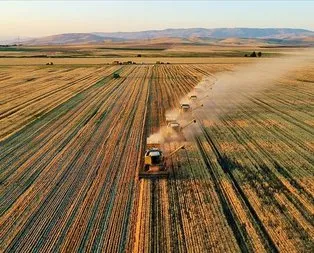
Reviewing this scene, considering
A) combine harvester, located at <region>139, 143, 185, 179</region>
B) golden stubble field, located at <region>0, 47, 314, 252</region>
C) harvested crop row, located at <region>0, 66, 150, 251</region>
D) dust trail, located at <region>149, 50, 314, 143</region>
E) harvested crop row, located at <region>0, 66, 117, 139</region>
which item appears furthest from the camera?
harvested crop row, located at <region>0, 66, 117, 139</region>

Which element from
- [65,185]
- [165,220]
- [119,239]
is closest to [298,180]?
[165,220]

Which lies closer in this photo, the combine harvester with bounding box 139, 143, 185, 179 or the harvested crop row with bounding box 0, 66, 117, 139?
the combine harvester with bounding box 139, 143, 185, 179

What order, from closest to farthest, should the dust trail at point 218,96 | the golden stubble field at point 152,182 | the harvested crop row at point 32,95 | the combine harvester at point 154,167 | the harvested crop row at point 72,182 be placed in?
the golden stubble field at point 152,182 < the harvested crop row at point 72,182 < the combine harvester at point 154,167 < the dust trail at point 218,96 < the harvested crop row at point 32,95

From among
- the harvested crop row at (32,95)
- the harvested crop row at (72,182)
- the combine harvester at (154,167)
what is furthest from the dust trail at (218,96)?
the harvested crop row at (32,95)

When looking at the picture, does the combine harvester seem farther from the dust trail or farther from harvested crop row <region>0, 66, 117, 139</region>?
harvested crop row <region>0, 66, 117, 139</region>

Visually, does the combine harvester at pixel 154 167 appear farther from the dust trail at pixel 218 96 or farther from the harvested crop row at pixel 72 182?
the dust trail at pixel 218 96

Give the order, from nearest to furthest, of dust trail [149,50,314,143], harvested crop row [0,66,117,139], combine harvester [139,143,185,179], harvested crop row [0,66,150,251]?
harvested crop row [0,66,150,251] < combine harvester [139,143,185,179] < dust trail [149,50,314,143] < harvested crop row [0,66,117,139]

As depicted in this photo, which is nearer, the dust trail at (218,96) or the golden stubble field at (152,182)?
the golden stubble field at (152,182)

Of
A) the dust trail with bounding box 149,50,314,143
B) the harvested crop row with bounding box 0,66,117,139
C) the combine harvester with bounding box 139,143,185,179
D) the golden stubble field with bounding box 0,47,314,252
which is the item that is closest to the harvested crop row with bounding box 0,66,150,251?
the golden stubble field with bounding box 0,47,314,252

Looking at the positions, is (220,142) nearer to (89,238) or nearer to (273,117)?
(273,117)
